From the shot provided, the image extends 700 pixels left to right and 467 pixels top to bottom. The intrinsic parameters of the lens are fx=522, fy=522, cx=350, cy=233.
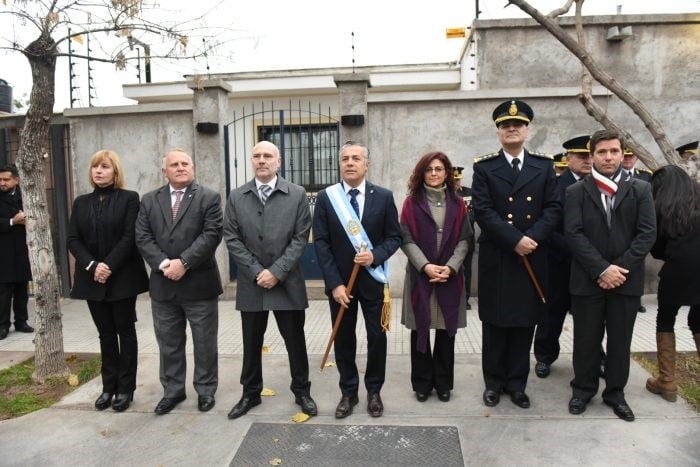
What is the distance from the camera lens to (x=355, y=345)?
3953 mm

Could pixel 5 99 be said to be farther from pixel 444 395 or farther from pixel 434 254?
pixel 444 395

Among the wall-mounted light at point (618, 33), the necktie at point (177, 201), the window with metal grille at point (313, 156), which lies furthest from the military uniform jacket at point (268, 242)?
the wall-mounted light at point (618, 33)

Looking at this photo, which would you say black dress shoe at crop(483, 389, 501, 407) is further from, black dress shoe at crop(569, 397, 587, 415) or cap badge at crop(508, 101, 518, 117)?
cap badge at crop(508, 101, 518, 117)

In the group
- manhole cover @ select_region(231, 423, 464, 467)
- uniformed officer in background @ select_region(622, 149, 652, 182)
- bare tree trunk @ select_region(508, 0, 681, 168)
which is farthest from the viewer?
uniformed officer in background @ select_region(622, 149, 652, 182)

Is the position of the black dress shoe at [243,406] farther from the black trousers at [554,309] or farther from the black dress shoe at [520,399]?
the black trousers at [554,309]

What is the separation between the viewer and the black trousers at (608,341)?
3.81 metres

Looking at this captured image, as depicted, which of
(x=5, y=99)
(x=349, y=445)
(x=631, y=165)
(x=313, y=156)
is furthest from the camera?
(x=5, y=99)

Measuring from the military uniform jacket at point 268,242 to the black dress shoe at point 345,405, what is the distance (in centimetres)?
77

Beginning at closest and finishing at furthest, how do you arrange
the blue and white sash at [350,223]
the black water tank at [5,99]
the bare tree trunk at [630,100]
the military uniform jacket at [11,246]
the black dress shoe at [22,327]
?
the blue and white sash at [350,223] → the bare tree trunk at [630,100] → the military uniform jacket at [11,246] → the black dress shoe at [22,327] → the black water tank at [5,99]

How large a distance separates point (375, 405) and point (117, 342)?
213cm

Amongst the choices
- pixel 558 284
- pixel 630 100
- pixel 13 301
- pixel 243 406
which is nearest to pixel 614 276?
pixel 558 284

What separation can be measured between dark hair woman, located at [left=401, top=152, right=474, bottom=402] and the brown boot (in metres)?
1.60

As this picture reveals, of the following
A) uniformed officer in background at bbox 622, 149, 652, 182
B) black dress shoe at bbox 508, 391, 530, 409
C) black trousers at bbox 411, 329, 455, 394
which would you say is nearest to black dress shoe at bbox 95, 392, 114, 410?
black trousers at bbox 411, 329, 455, 394

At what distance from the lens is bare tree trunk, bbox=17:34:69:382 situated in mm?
4570
